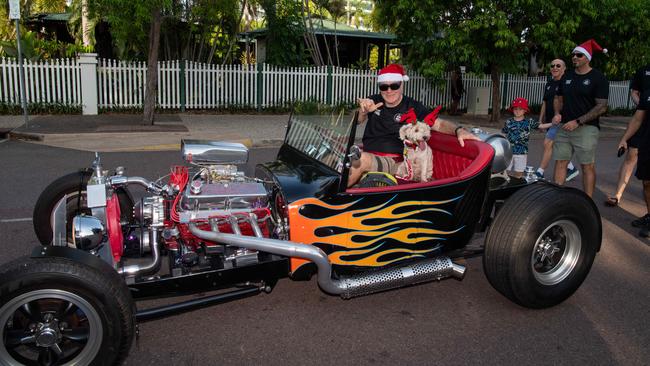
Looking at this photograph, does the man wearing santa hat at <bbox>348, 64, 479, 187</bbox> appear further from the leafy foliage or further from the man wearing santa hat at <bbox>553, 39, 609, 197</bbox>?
the leafy foliage

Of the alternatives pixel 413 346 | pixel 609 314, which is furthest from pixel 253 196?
pixel 609 314

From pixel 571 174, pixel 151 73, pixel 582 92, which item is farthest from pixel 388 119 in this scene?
pixel 151 73

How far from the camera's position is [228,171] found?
3.77 m

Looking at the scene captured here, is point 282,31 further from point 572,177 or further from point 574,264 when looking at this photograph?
point 574,264

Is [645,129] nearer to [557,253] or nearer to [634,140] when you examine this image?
[634,140]

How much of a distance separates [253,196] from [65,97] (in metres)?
13.1

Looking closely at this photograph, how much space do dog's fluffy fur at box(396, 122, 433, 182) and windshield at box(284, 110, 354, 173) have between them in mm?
629

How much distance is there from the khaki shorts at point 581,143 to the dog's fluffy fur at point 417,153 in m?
2.96

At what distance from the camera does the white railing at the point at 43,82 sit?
45.9ft

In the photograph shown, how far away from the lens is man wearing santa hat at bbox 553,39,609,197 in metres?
6.15

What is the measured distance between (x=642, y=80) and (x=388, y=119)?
3.30 metres

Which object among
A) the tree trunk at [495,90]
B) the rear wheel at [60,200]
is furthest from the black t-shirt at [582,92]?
the tree trunk at [495,90]

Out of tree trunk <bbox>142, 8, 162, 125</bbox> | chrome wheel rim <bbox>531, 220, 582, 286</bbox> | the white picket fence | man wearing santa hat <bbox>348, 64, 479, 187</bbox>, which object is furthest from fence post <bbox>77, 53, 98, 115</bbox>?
chrome wheel rim <bbox>531, 220, 582, 286</bbox>

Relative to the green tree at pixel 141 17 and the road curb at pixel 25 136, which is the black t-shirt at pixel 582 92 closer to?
the green tree at pixel 141 17
